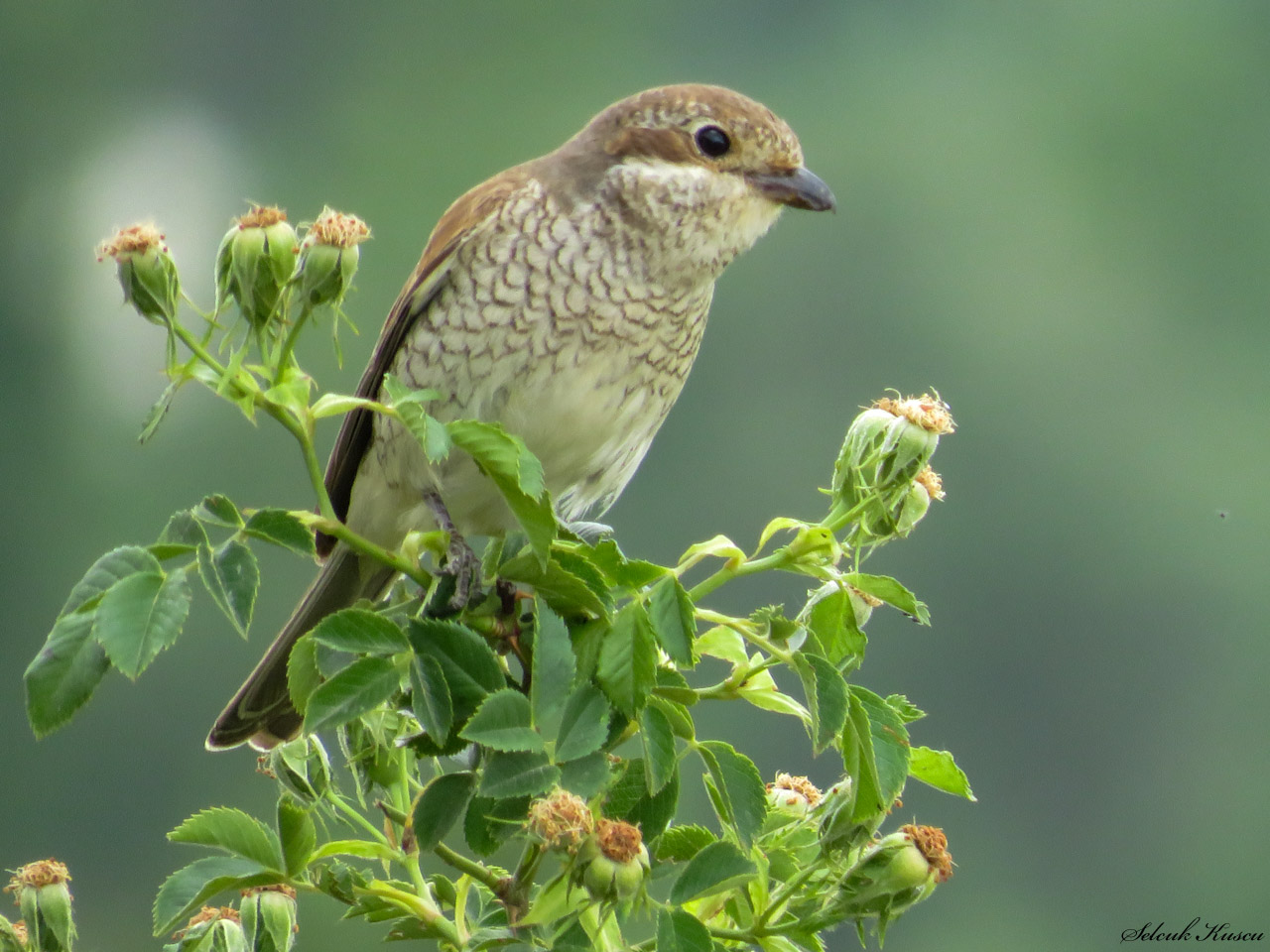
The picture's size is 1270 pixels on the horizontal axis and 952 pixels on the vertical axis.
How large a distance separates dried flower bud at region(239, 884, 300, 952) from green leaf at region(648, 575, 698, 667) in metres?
0.43

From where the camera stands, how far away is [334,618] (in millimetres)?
1227

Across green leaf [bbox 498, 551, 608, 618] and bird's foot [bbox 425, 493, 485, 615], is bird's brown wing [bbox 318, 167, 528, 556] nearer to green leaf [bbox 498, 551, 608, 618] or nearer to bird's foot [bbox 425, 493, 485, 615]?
bird's foot [bbox 425, 493, 485, 615]

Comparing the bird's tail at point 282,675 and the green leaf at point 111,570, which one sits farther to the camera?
the bird's tail at point 282,675

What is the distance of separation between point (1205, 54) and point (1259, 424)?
9.07 meters

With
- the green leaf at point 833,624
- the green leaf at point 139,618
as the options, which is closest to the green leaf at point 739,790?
the green leaf at point 833,624

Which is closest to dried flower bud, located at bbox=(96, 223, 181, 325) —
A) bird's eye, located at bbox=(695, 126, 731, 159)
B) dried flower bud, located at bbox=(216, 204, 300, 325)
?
dried flower bud, located at bbox=(216, 204, 300, 325)

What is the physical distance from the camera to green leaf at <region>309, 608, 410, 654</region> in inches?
47.9

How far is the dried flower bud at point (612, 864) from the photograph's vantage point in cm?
120

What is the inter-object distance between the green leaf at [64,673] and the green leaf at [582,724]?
0.35 meters

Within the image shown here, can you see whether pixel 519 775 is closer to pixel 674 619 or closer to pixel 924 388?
pixel 674 619

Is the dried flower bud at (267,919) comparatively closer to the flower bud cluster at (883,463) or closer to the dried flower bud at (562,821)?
the dried flower bud at (562,821)

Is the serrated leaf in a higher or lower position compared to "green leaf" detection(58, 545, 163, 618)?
lower

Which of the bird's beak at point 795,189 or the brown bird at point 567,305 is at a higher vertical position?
the bird's beak at point 795,189

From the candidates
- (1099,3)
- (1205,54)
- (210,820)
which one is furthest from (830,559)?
(1099,3)
